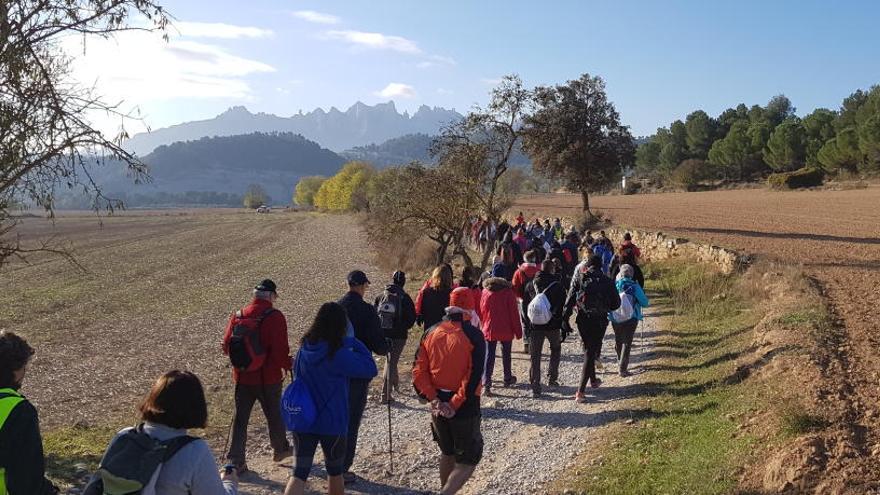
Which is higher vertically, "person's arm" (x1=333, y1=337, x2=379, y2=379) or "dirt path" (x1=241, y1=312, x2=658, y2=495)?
"person's arm" (x1=333, y1=337, x2=379, y2=379)

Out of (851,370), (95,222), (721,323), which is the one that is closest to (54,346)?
(721,323)

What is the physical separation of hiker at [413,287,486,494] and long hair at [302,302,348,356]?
0.89m

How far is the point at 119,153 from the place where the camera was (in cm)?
717

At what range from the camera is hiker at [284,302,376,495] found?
538 cm

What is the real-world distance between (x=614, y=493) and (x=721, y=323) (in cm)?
781

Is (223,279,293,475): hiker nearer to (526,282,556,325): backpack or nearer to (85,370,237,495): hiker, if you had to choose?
(85,370,237,495): hiker

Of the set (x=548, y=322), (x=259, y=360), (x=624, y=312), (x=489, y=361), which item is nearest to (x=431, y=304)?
(x=489, y=361)

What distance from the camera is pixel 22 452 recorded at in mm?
3518

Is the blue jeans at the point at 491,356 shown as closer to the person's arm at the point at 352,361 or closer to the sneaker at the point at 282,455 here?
the sneaker at the point at 282,455

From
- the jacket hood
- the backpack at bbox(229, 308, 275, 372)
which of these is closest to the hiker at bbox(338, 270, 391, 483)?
the backpack at bbox(229, 308, 275, 372)

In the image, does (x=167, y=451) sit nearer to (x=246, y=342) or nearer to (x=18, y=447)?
(x=18, y=447)

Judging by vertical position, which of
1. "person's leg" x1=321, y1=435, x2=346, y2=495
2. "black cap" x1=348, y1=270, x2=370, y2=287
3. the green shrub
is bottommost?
"person's leg" x1=321, y1=435, x2=346, y2=495

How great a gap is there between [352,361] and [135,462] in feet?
7.61

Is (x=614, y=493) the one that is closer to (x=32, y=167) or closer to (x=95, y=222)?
(x=32, y=167)
